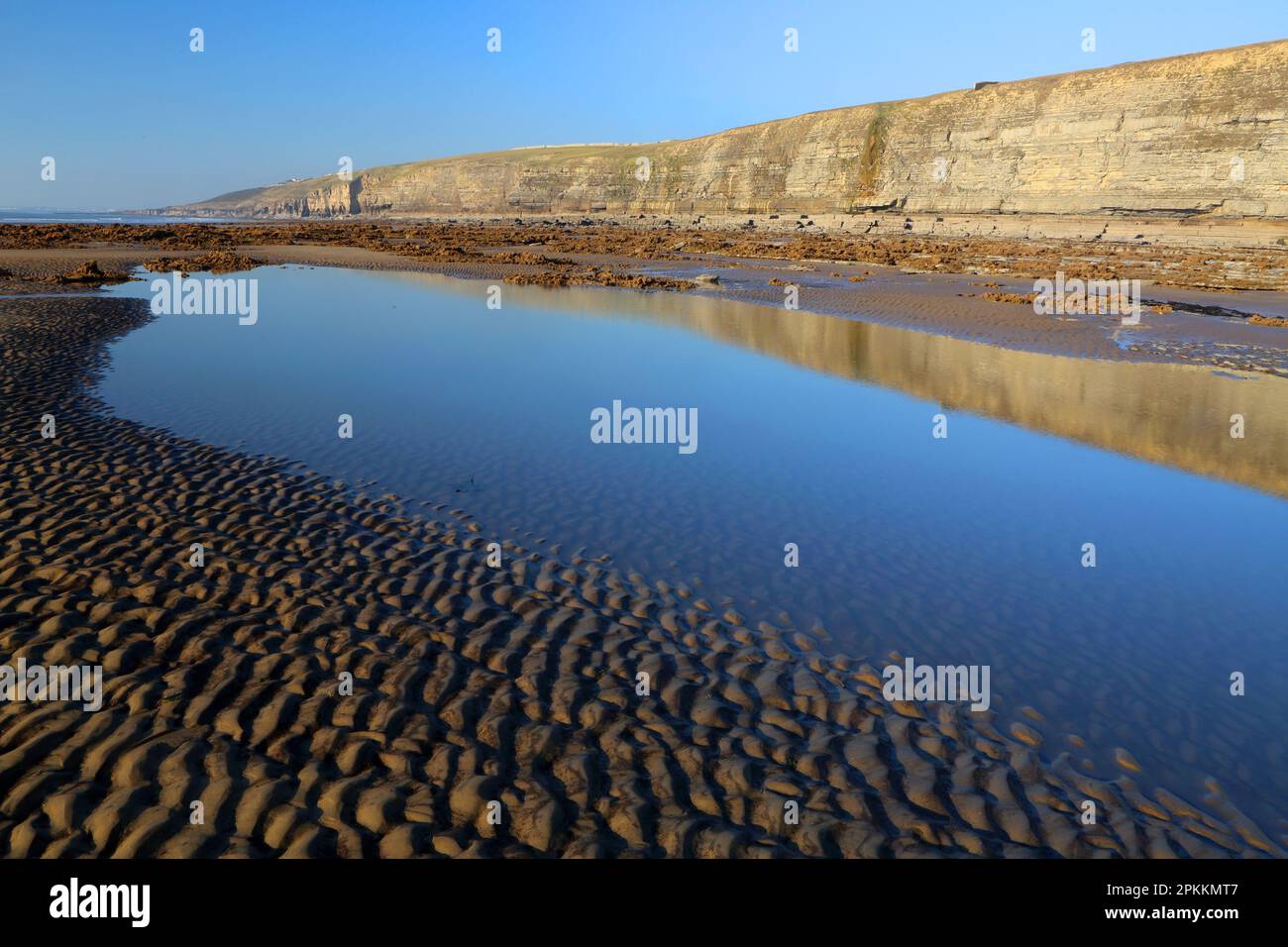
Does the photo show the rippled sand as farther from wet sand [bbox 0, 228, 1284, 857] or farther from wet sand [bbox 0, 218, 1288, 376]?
wet sand [bbox 0, 218, 1288, 376]

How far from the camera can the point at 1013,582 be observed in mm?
8305

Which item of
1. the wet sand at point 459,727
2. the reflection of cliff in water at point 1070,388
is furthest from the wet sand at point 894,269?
the wet sand at point 459,727

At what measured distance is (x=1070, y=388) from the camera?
17875 millimetres

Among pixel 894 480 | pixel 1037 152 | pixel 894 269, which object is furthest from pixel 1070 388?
pixel 1037 152

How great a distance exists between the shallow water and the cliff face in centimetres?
6484

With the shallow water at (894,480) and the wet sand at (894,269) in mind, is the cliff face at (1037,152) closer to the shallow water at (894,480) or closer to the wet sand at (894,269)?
the wet sand at (894,269)

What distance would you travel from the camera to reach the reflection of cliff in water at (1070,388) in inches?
523

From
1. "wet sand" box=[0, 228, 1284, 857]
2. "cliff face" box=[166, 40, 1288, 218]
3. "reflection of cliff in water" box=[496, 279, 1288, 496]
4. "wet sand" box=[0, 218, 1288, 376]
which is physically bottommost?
"wet sand" box=[0, 228, 1284, 857]

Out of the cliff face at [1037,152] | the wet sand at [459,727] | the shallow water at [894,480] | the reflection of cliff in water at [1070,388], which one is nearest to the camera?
the wet sand at [459,727]

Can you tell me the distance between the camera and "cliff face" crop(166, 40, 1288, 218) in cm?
6378

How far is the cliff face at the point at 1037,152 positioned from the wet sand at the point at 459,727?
8107 centimetres

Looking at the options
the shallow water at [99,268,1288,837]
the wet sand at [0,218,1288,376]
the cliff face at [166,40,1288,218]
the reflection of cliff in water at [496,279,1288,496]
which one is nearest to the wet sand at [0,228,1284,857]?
the shallow water at [99,268,1288,837]

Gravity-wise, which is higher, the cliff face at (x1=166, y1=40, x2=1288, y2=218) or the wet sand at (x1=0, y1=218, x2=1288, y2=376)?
the cliff face at (x1=166, y1=40, x2=1288, y2=218)

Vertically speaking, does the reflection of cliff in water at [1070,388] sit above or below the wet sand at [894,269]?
below
